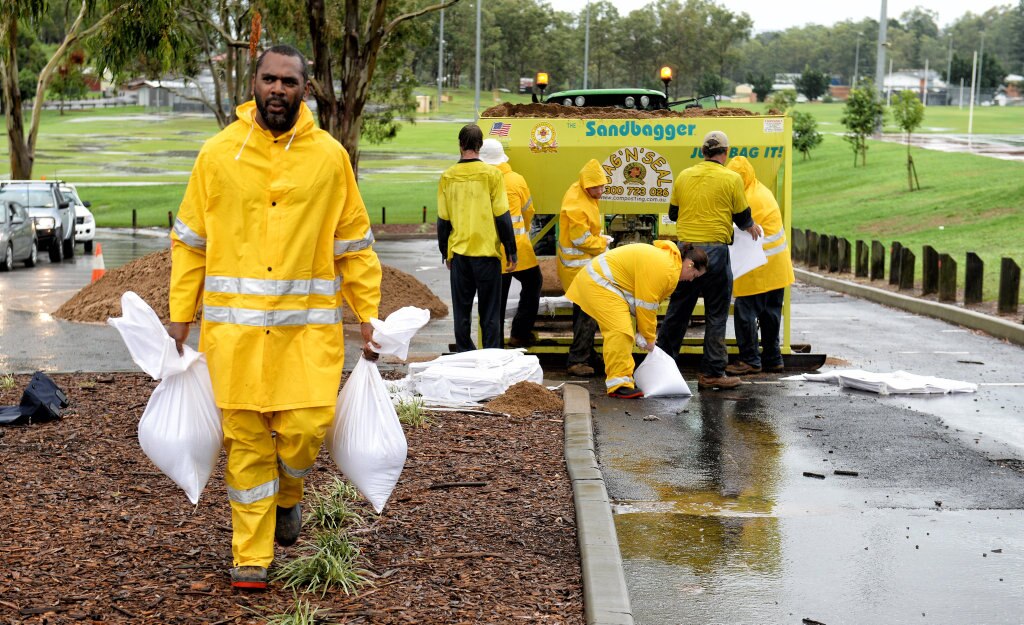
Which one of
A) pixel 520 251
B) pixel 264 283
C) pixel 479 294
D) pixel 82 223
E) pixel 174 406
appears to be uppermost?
pixel 264 283

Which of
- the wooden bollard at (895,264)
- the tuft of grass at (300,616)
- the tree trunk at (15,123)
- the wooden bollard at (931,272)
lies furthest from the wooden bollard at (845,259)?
the tuft of grass at (300,616)

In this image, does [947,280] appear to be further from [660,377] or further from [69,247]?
[69,247]

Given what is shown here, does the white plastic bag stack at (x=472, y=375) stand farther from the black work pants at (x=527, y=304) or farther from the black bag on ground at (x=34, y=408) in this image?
the black work pants at (x=527, y=304)

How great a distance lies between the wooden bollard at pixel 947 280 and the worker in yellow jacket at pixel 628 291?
815 cm

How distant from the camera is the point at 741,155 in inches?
470

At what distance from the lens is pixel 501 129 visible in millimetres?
12359

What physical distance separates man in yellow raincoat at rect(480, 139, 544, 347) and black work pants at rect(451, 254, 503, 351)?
0.22 metres

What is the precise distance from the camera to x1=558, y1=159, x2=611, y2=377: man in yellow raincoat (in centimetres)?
1141

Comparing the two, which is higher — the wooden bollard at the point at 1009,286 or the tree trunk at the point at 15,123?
the tree trunk at the point at 15,123

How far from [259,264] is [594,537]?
1955 mm

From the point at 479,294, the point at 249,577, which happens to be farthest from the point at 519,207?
the point at 249,577

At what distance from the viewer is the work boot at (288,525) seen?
537 cm

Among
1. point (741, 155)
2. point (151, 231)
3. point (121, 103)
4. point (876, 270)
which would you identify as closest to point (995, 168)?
point (876, 270)

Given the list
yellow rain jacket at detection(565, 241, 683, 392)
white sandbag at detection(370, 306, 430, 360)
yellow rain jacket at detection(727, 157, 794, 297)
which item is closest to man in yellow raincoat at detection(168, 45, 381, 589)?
white sandbag at detection(370, 306, 430, 360)
